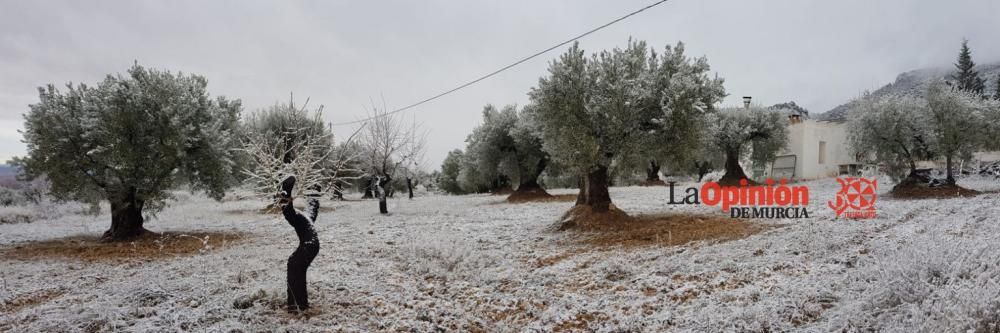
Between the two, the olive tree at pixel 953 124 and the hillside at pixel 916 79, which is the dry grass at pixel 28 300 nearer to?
the olive tree at pixel 953 124

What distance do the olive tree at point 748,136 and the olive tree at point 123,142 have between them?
88.7ft

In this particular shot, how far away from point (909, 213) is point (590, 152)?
7.80 metres

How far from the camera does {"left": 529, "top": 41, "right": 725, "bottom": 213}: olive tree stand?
1142 cm

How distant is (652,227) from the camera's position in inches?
455

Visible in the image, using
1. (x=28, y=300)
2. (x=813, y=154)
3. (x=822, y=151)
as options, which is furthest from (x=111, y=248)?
(x=822, y=151)

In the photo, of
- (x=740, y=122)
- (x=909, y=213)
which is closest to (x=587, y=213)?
(x=909, y=213)

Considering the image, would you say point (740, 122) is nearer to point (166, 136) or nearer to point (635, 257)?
point (635, 257)

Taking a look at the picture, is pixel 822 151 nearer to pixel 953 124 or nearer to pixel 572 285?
pixel 953 124

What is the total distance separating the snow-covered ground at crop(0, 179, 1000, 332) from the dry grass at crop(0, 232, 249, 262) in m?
0.55

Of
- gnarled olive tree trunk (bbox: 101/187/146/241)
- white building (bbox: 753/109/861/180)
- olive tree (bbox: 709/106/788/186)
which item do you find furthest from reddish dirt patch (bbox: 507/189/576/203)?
white building (bbox: 753/109/861/180)

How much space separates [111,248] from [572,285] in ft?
36.1

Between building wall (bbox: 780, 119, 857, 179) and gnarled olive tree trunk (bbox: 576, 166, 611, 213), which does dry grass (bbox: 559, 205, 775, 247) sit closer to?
gnarled olive tree trunk (bbox: 576, 166, 611, 213)

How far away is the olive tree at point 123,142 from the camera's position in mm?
10977

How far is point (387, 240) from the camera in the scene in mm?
11750
